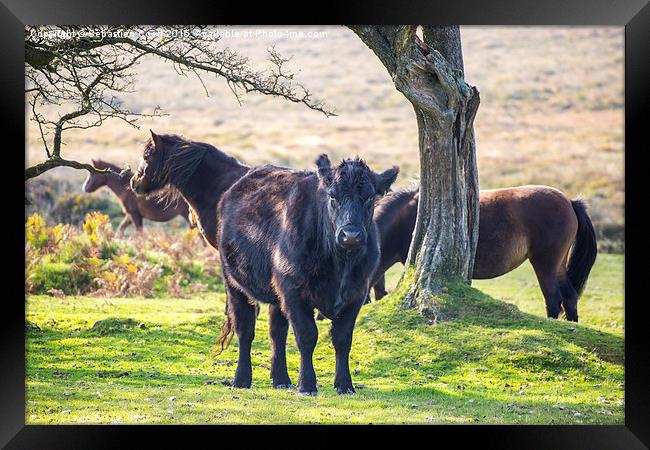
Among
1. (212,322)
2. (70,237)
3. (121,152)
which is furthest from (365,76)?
(212,322)

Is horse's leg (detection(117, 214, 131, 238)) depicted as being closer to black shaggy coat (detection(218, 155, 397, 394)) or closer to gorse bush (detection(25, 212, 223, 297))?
gorse bush (detection(25, 212, 223, 297))

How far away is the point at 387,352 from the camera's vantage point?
10.4 meters

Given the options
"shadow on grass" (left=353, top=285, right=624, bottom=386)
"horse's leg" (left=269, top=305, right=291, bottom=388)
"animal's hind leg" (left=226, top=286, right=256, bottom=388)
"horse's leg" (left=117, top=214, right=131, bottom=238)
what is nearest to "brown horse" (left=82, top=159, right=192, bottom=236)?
"horse's leg" (left=117, top=214, right=131, bottom=238)

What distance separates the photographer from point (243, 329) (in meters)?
9.54

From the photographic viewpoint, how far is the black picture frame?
8641 mm

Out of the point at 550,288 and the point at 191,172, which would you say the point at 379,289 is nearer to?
the point at 550,288

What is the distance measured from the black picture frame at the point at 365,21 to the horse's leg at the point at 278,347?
2.66 ft

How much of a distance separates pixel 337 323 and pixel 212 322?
427cm

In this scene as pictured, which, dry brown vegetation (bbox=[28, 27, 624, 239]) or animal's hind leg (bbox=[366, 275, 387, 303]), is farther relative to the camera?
dry brown vegetation (bbox=[28, 27, 624, 239])

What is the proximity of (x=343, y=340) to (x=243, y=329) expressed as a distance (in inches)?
54.7

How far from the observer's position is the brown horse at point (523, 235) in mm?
12633

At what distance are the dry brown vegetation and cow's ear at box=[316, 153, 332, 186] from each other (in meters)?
22.4

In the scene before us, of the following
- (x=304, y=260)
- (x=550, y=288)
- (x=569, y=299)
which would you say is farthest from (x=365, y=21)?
(x=569, y=299)

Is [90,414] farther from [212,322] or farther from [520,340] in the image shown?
[520,340]
